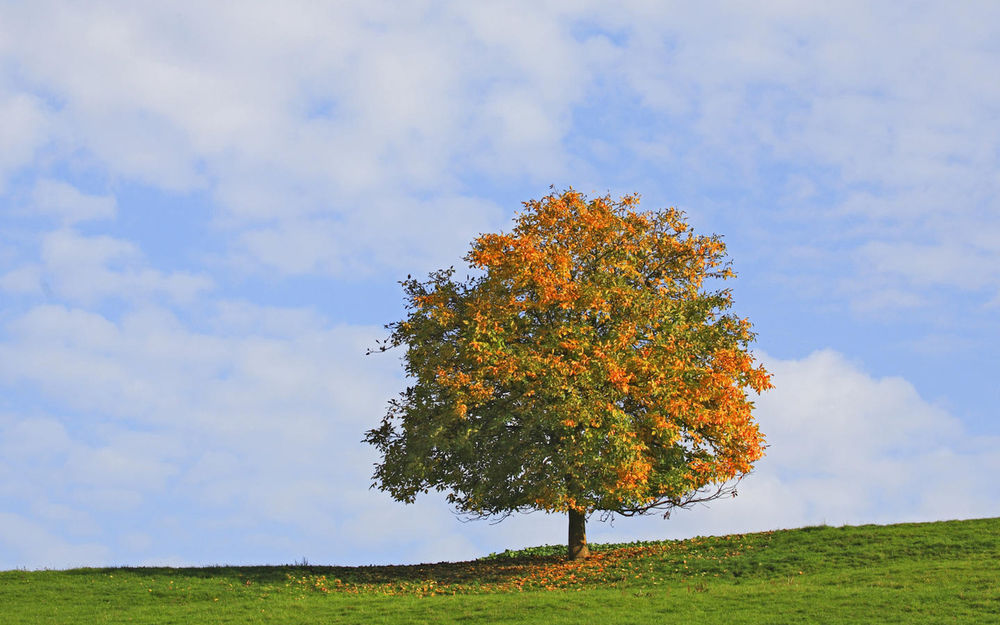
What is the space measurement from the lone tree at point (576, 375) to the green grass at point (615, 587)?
2.83m

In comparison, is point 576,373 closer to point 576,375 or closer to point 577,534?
point 576,375

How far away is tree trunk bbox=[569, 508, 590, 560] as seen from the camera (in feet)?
119

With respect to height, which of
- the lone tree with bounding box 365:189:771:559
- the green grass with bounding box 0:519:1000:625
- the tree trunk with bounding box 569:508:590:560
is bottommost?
the green grass with bounding box 0:519:1000:625

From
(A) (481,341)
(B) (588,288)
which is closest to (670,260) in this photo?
(B) (588,288)

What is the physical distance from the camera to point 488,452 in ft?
112

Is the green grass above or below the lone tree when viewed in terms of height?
below

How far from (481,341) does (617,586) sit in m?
9.90

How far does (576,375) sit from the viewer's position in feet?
107

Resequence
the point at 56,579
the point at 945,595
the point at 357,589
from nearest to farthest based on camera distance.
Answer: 1. the point at 945,595
2. the point at 357,589
3. the point at 56,579

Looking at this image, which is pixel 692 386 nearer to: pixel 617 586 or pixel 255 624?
pixel 617 586

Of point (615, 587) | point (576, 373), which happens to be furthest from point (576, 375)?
point (615, 587)

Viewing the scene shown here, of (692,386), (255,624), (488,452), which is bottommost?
(255,624)

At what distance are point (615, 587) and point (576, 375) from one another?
7.44 m

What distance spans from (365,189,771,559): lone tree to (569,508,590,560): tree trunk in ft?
0.27
